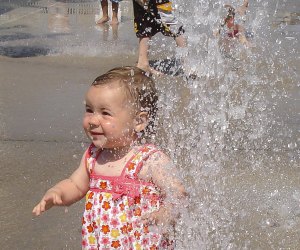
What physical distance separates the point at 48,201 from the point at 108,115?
16.1 inches

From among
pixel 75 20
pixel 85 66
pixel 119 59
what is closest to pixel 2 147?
pixel 85 66

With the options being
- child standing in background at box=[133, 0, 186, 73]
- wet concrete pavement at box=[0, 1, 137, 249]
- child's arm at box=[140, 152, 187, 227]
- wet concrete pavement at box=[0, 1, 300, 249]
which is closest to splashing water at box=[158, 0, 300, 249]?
wet concrete pavement at box=[0, 1, 300, 249]

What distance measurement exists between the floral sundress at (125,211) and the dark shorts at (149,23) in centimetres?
419

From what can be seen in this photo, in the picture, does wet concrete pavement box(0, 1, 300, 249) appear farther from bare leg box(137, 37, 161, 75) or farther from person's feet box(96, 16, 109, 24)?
bare leg box(137, 37, 161, 75)

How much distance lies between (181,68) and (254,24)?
144 inches

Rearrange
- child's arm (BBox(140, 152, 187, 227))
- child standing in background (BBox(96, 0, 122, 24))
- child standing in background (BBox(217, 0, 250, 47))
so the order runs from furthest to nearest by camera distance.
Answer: child standing in background (BBox(96, 0, 122, 24))
child standing in background (BBox(217, 0, 250, 47))
child's arm (BBox(140, 152, 187, 227))

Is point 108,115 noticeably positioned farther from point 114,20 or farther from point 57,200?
point 114,20

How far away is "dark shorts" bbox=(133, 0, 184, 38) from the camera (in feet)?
21.4

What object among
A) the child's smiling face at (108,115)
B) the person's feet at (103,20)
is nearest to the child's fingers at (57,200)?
the child's smiling face at (108,115)

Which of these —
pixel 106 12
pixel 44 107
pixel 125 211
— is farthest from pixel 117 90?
pixel 106 12

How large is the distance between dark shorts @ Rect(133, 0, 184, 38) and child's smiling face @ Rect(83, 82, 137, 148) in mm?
4162

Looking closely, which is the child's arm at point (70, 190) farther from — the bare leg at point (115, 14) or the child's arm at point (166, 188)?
the bare leg at point (115, 14)

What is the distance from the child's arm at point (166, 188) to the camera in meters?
2.34

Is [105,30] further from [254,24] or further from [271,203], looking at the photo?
[271,203]
